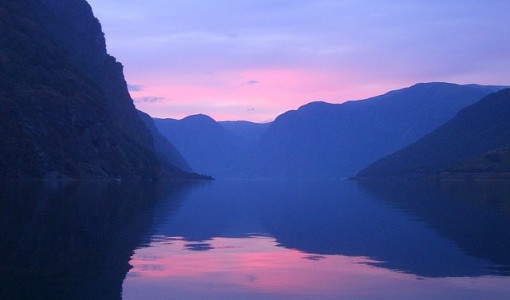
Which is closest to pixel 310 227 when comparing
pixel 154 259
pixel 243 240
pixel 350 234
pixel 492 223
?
pixel 350 234

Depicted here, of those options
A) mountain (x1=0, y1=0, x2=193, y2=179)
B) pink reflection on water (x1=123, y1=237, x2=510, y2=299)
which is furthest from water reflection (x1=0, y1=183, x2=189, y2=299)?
mountain (x1=0, y1=0, x2=193, y2=179)

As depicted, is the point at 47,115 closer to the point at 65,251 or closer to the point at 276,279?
the point at 65,251

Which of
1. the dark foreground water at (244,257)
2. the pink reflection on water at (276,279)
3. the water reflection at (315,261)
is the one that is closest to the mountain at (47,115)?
the dark foreground water at (244,257)

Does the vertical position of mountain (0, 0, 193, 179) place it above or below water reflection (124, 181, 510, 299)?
above

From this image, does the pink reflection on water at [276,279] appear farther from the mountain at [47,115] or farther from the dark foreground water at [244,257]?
the mountain at [47,115]

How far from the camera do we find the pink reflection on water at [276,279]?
936 inches

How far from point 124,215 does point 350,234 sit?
18935 mm

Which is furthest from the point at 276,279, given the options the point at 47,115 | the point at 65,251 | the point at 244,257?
the point at 47,115

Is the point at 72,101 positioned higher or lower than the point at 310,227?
higher

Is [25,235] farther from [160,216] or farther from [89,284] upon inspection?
[160,216]

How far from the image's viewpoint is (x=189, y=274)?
27.7 meters

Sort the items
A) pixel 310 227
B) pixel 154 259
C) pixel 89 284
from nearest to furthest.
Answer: pixel 89 284
pixel 154 259
pixel 310 227

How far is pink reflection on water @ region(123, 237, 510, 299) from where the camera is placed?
23781 millimetres

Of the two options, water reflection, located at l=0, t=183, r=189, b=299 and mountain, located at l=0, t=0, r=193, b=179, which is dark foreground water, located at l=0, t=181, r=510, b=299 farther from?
mountain, located at l=0, t=0, r=193, b=179
